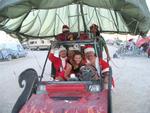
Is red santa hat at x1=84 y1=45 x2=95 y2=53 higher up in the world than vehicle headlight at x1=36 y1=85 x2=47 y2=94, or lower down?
higher up

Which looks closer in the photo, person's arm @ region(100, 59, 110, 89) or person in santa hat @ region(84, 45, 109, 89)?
person's arm @ region(100, 59, 110, 89)

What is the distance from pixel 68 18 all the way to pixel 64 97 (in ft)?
18.2

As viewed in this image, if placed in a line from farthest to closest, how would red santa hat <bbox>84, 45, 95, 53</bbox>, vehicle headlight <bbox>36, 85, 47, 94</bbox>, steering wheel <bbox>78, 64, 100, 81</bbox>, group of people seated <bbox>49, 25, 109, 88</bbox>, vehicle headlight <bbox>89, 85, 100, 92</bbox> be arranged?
red santa hat <bbox>84, 45, 95, 53</bbox> → group of people seated <bbox>49, 25, 109, 88</bbox> → steering wheel <bbox>78, 64, 100, 81</bbox> → vehicle headlight <bbox>36, 85, 47, 94</bbox> → vehicle headlight <bbox>89, 85, 100, 92</bbox>

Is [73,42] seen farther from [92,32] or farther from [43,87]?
[92,32]

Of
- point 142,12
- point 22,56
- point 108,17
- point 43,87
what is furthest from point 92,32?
point 22,56

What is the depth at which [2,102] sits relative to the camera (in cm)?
1070

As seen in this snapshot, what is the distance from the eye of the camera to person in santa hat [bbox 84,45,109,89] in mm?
7151

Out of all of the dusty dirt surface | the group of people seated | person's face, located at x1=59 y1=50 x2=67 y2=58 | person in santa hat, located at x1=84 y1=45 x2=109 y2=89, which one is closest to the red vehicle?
the group of people seated

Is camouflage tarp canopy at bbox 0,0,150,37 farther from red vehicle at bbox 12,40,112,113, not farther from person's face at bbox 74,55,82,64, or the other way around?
red vehicle at bbox 12,40,112,113

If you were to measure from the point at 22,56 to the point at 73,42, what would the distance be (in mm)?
28580

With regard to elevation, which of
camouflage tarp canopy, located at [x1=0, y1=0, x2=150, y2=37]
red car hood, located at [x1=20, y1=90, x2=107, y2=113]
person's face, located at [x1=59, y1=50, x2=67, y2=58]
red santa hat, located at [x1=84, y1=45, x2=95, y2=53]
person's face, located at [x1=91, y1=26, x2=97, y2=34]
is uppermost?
camouflage tarp canopy, located at [x1=0, y1=0, x2=150, y2=37]

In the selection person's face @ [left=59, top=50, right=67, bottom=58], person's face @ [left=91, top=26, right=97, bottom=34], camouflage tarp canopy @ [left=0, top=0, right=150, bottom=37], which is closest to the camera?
person's face @ [left=59, top=50, right=67, bottom=58]

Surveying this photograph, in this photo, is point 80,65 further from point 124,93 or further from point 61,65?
point 124,93

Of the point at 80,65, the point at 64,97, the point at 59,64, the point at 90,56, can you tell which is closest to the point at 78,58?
the point at 80,65
